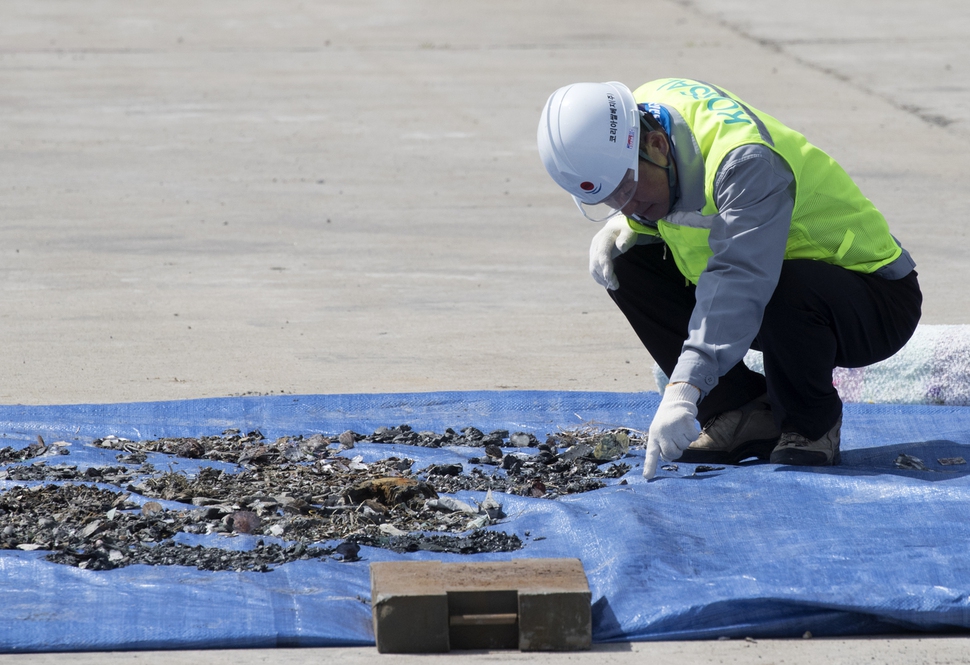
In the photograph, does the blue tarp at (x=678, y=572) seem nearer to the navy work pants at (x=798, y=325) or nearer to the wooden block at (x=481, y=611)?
the wooden block at (x=481, y=611)

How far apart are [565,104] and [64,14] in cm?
1723

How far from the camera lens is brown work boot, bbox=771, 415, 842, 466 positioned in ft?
12.3

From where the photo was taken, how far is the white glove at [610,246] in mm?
3949

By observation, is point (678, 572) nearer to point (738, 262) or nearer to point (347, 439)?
point (738, 262)

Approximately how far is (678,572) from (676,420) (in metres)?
0.47

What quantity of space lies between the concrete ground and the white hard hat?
1.28m

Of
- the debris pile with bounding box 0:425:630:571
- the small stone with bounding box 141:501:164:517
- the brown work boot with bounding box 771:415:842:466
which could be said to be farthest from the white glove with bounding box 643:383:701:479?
the small stone with bounding box 141:501:164:517

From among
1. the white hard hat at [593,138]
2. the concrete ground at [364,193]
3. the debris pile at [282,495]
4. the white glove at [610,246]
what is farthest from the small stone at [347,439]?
the white hard hat at [593,138]

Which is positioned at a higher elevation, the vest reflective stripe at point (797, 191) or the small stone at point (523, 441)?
the vest reflective stripe at point (797, 191)

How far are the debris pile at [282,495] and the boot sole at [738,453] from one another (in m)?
0.22

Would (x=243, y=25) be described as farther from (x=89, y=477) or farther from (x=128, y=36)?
(x=89, y=477)

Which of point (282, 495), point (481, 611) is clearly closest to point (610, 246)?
point (282, 495)

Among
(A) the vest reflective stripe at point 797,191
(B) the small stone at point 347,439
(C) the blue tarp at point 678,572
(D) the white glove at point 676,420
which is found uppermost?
(A) the vest reflective stripe at point 797,191

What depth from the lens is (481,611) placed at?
2.79 metres
